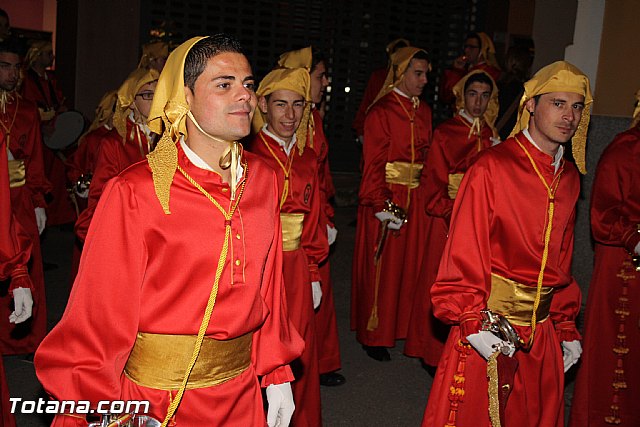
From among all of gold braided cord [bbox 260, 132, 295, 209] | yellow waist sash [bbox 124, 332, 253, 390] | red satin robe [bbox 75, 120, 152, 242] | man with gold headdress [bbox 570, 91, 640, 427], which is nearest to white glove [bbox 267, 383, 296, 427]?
yellow waist sash [bbox 124, 332, 253, 390]

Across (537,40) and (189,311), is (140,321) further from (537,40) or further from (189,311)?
(537,40)

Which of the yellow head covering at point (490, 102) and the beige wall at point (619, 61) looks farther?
the beige wall at point (619, 61)

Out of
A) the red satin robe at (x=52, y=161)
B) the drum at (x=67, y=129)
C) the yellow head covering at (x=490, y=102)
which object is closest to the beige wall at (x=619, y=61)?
the yellow head covering at (x=490, y=102)

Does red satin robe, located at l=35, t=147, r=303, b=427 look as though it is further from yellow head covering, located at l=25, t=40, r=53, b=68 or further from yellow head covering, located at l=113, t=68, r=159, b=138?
yellow head covering, located at l=25, t=40, r=53, b=68

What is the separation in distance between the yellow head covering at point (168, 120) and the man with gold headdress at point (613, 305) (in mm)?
3141

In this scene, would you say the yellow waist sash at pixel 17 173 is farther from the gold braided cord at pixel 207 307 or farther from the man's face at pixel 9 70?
the gold braided cord at pixel 207 307

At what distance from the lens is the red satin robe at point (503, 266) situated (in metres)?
3.67

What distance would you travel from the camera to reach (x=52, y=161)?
10492mm

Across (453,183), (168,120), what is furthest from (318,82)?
(168,120)

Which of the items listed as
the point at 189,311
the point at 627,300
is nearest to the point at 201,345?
the point at 189,311

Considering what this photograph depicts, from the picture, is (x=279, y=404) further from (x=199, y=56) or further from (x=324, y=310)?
(x=324, y=310)

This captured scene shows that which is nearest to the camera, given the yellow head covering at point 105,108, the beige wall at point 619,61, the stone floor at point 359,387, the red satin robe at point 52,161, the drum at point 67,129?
the stone floor at point 359,387

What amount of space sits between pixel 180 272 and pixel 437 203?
3977 millimetres

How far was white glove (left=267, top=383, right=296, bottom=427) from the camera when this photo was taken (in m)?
3.10
